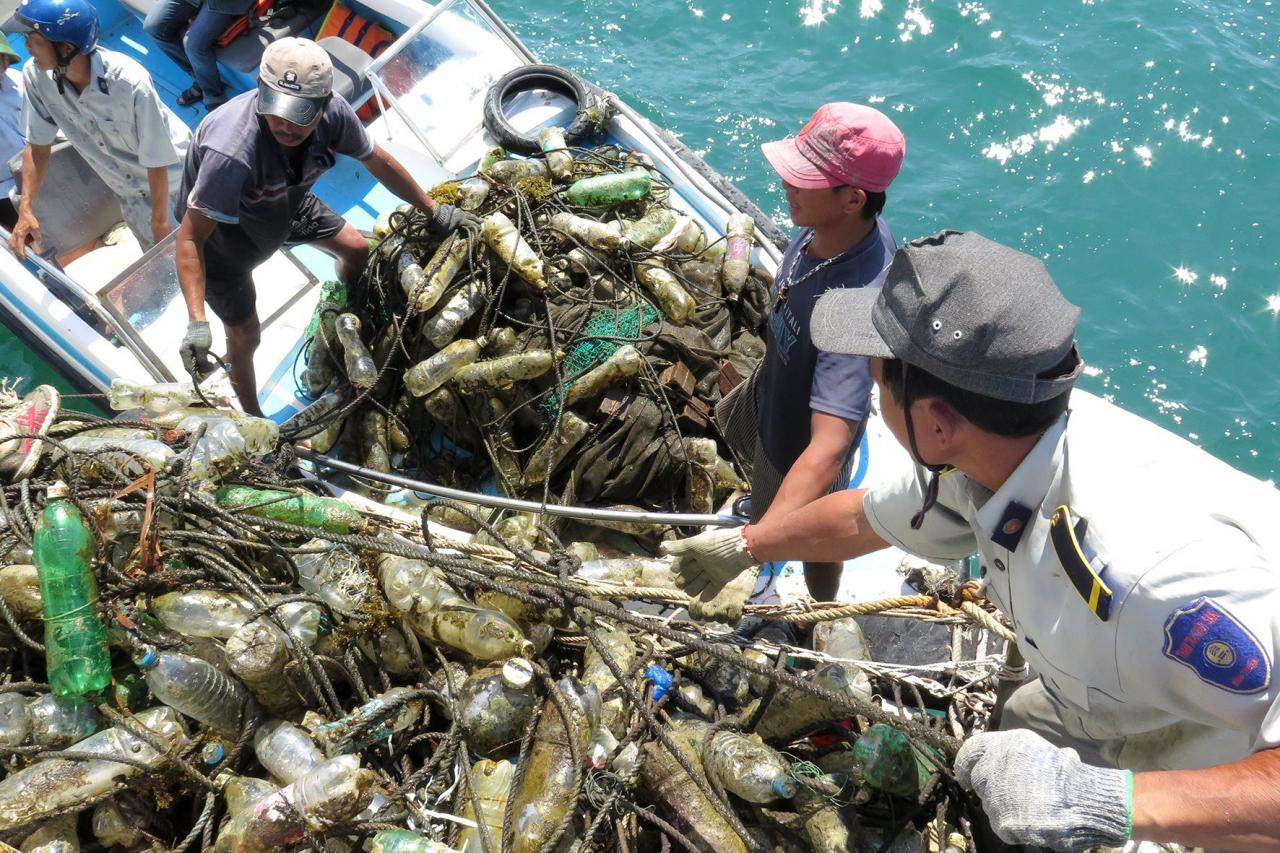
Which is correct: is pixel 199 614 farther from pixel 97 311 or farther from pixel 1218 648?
pixel 97 311

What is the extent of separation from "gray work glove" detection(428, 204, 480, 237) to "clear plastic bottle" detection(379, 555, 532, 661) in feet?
8.08

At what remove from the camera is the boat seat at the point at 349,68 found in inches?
269

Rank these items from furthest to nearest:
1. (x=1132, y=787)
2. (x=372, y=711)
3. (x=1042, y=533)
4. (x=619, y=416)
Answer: (x=619, y=416), (x=372, y=711), (x=1042, y=533), (x=1132, y=787)

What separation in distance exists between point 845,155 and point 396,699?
2305 millimetres

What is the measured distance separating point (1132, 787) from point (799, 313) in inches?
77.7

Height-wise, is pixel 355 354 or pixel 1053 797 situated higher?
pixel 1053 797

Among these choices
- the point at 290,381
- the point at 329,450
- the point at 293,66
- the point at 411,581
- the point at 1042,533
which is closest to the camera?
the point at 1042,533

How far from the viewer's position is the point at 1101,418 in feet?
6.66

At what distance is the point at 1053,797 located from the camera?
6.06 ft

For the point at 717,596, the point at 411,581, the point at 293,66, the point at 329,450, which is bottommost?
the point at 329,450

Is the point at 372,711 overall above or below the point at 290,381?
above

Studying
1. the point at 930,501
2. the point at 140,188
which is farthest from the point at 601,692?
the point at 140,188

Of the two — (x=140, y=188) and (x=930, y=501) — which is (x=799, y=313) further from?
(x=140, y=188)

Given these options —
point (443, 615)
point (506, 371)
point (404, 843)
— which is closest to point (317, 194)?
point (506, 371)
